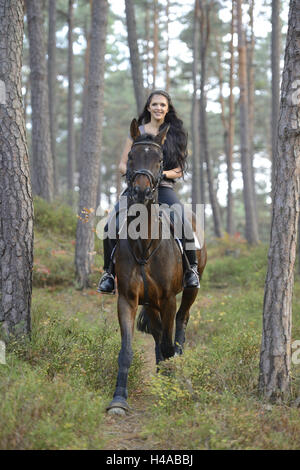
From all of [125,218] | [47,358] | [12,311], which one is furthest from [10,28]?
[47,358]

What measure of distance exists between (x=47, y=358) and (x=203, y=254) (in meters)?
3.43

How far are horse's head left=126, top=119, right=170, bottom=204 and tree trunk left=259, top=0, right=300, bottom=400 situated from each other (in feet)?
4.83

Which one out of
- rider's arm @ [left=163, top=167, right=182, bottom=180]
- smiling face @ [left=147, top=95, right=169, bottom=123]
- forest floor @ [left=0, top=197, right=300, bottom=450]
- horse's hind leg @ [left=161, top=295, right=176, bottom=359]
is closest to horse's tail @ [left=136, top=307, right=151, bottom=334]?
forest floor @ [left=0, top=197, right=300, bottom=450]

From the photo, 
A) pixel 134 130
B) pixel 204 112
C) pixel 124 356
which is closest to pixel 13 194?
pixel 134 130

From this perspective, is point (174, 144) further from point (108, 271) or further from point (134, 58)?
point (134, 58)

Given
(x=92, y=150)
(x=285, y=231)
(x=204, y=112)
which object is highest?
(x=204, y=112)

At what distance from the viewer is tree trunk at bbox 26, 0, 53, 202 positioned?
14.7 metres

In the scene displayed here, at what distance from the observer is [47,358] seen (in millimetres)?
5648

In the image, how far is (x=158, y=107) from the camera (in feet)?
20.9

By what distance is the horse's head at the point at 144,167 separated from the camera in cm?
Answer: 488

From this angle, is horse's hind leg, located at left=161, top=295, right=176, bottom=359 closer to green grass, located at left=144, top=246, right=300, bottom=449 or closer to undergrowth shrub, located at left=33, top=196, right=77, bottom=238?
green grass, located at left=144, top=246, right=300, bottom=449

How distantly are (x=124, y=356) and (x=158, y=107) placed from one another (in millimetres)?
3515

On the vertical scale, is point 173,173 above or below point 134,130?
below
